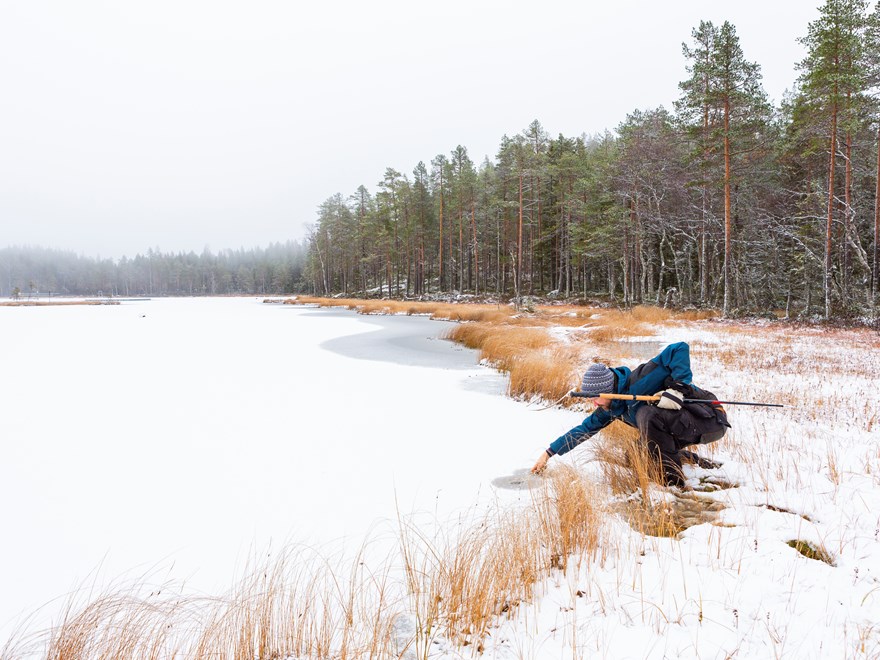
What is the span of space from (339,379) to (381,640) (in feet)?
29.4

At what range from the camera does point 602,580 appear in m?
2.66

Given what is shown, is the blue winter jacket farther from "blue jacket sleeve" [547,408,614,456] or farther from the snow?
the snow

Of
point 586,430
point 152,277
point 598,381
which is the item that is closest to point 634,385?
point 598,381

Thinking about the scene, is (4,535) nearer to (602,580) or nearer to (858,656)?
(602,580)

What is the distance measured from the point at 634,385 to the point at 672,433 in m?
0.52

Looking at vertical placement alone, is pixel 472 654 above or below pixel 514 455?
above

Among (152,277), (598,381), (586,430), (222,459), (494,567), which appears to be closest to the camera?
(494,567)

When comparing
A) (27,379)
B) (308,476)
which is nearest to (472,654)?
(308,476)

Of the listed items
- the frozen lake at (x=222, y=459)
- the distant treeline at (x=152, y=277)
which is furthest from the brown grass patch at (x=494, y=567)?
the distant treeline at (x=152, y=277)

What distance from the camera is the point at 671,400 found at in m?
3.63

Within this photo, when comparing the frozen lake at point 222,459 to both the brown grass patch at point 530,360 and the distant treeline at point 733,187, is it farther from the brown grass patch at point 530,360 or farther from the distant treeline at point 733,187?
the distant treeline at point 733,187

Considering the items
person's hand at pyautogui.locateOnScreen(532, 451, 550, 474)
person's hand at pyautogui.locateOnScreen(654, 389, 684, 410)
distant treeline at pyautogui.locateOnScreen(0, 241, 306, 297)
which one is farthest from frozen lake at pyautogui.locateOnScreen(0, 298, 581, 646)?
distant treeline at pyautogui.locateOnScreen(0, 241, 306, 297)

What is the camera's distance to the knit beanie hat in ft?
13.0

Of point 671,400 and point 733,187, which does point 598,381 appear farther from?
point 733,187
